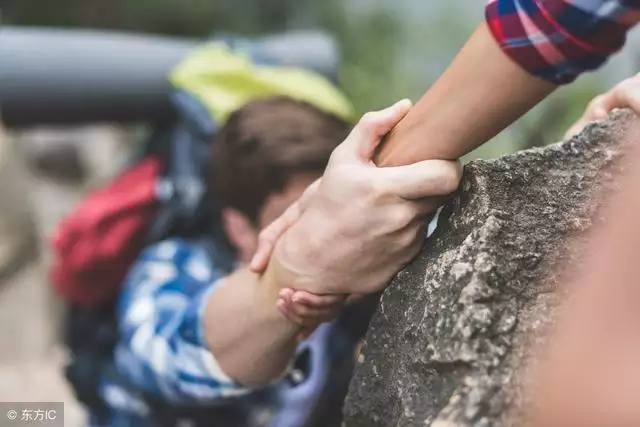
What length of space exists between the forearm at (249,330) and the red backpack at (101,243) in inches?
14.2

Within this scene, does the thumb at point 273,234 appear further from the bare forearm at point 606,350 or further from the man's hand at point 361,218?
the bare forearm at point 606,350

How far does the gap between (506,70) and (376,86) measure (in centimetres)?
200

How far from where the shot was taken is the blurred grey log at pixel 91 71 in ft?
3.96

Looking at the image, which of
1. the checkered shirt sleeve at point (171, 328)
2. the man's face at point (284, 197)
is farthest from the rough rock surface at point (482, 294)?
the man's face at point (284, 197)

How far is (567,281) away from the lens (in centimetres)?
48

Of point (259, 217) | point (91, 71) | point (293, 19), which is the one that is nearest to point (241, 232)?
point (259, 217)

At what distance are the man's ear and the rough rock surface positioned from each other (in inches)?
13.2

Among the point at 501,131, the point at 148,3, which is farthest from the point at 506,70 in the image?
the point at 148,3

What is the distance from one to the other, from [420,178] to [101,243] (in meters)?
0.59

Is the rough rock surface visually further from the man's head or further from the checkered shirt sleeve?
the man's head

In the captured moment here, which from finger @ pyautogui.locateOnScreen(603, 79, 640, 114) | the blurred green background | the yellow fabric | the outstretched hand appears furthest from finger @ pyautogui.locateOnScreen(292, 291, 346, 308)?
the blurred green background

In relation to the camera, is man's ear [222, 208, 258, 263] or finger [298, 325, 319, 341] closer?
finger [298, 325, 319, 341]

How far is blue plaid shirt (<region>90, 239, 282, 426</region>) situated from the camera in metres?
0.71

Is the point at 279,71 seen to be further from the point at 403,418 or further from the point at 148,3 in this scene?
the point at 148,3
